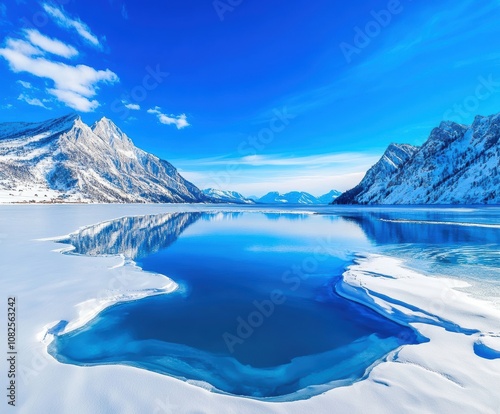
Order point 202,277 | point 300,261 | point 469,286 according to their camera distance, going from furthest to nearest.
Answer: point 300,261 < point 202,277 < point 469,286

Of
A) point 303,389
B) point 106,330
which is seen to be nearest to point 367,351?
point 303,389

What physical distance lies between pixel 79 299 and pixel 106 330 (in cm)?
373

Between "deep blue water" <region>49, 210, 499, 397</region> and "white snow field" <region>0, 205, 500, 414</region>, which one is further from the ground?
"white snow field" <region>0, 205, 500, 414</region>

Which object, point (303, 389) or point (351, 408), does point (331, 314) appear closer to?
point (303, 389)

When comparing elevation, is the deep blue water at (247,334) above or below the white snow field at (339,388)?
below

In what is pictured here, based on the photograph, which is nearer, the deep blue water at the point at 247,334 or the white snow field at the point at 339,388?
the white snow field at the point at 339,388

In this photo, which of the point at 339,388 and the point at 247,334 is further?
the point at 247,334

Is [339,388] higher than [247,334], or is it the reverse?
[339,388]

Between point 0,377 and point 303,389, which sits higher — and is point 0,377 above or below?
above

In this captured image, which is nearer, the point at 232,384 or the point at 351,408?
the point at 351,408

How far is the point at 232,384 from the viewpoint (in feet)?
30.2

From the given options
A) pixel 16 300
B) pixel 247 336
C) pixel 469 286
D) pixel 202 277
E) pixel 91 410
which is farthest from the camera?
pixel 202 277

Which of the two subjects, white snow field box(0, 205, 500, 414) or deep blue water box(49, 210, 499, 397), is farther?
→ deep blue water box(49, 210, 499, 397)

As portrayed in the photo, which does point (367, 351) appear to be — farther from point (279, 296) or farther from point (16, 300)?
point (16, 300)
